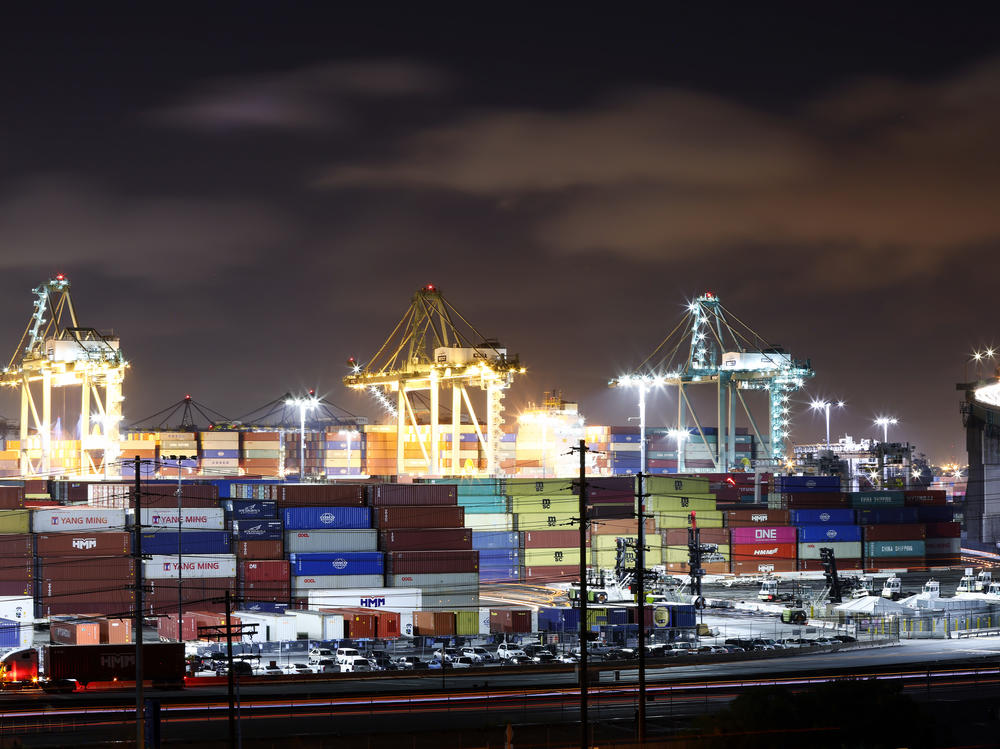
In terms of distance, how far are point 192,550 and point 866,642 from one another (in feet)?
69.2

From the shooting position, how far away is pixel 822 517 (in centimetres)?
6028

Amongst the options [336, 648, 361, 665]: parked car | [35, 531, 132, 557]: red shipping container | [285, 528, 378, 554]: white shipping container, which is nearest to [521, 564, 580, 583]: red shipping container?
[285, 528, 378, 554]: white shipping container

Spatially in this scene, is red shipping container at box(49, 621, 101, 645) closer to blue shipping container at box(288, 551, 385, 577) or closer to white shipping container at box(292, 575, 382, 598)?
white shipping container at box(292, 575, 382, 598)

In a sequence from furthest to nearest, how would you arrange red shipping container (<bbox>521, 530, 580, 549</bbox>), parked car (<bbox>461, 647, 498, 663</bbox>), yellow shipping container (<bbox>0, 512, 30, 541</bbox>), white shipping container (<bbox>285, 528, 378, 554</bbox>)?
red shipping container (<bbox>521, 530, 580, 549</bbox>), white shipping container (<bbox>285, 528, 378, 554</bbox>), yellow shipping container (<bbox>0, 512, 30, 541</bbox>), parked car (<bbox>461, 647, 498, 663</bbox>)

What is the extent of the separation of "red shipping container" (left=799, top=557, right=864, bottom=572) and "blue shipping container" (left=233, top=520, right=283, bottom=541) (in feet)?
93.7

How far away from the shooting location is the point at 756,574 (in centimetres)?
5778

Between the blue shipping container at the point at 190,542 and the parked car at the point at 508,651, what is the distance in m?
9.72

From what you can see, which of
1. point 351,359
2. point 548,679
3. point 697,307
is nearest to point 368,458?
point 351,359

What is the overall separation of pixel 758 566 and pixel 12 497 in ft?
108

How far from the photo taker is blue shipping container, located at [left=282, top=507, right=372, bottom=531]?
41625mm

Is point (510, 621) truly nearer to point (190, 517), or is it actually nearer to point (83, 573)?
point (190, 517)

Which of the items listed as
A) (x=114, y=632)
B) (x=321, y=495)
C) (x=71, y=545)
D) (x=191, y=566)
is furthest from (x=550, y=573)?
(x=114, y=632)

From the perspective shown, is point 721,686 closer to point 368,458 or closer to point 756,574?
point 756,574

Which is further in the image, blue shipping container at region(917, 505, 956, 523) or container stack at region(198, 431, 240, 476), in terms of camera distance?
container stack at region(198, 431, 240, 476)
